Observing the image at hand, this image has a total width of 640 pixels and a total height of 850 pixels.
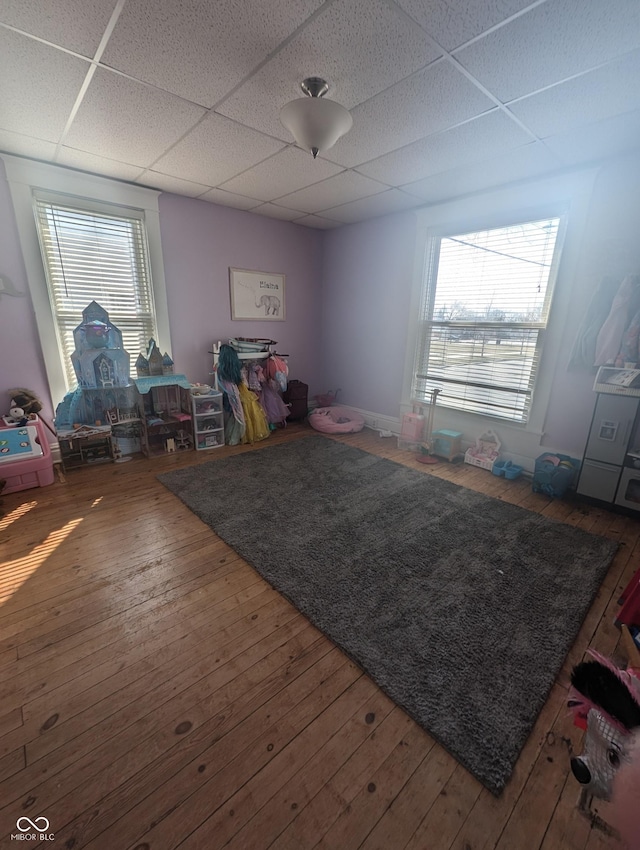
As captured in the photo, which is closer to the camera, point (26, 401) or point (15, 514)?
point (15, 514)

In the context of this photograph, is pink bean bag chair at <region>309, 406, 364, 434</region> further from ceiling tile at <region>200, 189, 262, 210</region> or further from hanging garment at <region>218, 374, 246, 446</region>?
ceiling tile at <region>200, 189, 262, 210</region>

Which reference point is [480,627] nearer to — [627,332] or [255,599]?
[255,599]

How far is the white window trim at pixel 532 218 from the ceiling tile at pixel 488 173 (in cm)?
12

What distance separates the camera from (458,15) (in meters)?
1.40

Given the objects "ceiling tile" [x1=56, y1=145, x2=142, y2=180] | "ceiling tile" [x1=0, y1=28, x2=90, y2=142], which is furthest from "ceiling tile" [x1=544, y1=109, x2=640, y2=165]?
"ceiling tile" [x1=56, y1=145, x2=142, y2=180]

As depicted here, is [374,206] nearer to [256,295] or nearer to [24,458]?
[256,295]

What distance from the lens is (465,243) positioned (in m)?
3.45

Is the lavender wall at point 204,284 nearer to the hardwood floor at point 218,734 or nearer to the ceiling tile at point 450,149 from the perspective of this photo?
the ceiling tile at point 450,149

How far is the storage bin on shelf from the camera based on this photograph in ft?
11.1

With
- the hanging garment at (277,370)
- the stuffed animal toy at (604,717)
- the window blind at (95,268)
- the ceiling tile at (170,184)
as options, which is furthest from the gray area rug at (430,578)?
the ceiling tile at (170,184)

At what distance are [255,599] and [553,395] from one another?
2911 millimetres

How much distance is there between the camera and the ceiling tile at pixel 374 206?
341 cm

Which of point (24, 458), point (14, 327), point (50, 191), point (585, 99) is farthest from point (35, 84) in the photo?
point (585, 99)
